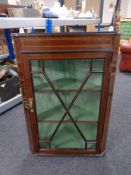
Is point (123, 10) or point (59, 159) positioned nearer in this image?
point (59, 159)

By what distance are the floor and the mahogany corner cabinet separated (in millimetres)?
76

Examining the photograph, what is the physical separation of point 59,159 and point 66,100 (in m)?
0.55

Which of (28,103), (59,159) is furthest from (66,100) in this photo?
(59,159)

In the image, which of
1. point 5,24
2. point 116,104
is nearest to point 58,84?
point 5,24

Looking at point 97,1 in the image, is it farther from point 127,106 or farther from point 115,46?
point 115,46

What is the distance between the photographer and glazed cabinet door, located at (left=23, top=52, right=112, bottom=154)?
37.2 inches

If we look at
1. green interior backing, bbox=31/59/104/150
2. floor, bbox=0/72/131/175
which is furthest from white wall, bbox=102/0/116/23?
green interior backing, bbox=31/59/104/150

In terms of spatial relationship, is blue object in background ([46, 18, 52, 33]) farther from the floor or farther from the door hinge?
the floor

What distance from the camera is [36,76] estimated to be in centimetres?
100

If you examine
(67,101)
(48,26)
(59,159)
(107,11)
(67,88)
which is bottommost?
(59,159)

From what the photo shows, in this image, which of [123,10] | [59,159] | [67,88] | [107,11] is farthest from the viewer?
[107,11]

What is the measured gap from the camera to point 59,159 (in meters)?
1.30

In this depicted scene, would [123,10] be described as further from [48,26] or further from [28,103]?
[28,103]

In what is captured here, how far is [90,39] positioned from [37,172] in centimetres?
103
